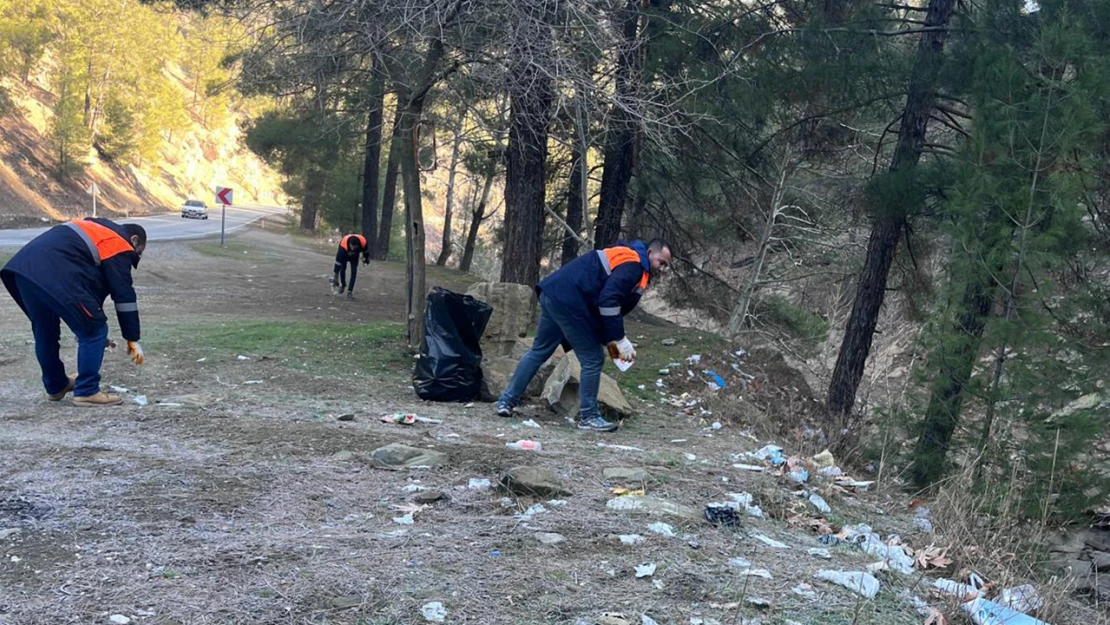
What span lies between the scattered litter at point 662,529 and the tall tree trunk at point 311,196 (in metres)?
32.6

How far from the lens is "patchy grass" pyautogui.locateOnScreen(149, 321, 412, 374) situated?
32.4 feet

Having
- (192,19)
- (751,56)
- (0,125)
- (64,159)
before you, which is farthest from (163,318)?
(0,125)

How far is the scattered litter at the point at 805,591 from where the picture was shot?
3734 mm

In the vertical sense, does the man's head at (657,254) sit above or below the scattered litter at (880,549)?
above

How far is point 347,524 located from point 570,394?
382 cm

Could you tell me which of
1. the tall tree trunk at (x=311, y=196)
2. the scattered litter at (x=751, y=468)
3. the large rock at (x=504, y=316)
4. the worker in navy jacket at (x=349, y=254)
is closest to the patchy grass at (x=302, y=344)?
the large rock at (x=504, y=316)

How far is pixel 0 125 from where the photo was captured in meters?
44.7

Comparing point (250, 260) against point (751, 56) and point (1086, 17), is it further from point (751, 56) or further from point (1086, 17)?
point (1086, 17)

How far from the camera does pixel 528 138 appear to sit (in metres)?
11.2

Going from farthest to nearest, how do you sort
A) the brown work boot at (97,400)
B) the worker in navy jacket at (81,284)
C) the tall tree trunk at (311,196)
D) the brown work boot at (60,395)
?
the tall tree trunk at (311,196) < the brown work boot at (60,395) < the brown work boot at (97,400) < the worker in navy jacket at (81,284)

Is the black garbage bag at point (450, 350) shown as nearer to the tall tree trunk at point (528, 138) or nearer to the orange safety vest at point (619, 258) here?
the orange safety vest at point (619, 258)

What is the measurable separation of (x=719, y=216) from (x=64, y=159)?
38.1 meters

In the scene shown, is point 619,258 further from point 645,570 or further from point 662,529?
point 645,570

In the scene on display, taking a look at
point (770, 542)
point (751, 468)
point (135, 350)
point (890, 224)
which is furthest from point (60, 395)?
point (890, 224)
